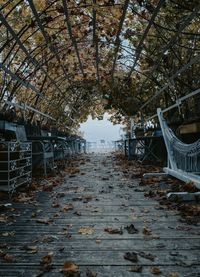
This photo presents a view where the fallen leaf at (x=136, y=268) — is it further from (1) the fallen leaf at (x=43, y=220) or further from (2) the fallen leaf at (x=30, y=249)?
(1) the fallen leaf at (x=43, y=220)

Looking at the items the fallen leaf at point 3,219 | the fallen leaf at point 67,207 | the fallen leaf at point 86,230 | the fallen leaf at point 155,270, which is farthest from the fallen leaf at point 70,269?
the fallen leaf at point 67,207

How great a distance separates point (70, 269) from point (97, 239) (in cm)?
71

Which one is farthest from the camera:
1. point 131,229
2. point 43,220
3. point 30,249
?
point 43,220

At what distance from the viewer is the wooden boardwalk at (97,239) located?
2.26 metres

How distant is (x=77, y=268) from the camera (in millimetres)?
2248

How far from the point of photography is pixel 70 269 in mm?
2221

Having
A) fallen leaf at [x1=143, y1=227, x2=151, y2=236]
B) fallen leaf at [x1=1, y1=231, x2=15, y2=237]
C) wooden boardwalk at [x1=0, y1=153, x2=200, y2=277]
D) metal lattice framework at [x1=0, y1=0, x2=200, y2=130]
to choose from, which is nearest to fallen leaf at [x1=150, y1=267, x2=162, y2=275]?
wooden boardwalk at [x1=0, y1=153, x2=200, y2=277]

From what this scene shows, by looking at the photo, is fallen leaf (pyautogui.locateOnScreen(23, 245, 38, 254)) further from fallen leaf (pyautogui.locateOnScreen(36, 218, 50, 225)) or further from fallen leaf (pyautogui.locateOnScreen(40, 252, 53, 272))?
fallen leaf (pyautogui.locateOnScreen(36, 218, 50, 225))

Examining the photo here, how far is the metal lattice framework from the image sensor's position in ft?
21.6

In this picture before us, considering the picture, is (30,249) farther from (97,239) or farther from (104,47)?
(104,47)

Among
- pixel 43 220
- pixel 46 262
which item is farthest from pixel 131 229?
pixel 46 262

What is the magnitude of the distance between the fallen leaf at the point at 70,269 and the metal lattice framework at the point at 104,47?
11.3 feet

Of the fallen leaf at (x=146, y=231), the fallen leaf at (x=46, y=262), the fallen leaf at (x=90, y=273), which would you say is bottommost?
the fallen leaf at (x=90, y=273)

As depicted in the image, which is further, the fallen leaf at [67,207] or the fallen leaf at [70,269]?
the fallen leaf at [67,207]
